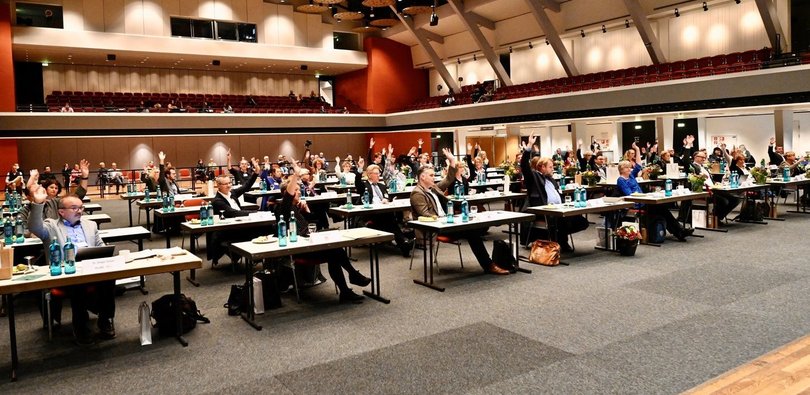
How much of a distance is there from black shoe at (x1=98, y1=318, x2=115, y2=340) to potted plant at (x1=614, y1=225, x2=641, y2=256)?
5.95 meters

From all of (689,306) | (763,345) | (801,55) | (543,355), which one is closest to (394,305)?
(543,355)

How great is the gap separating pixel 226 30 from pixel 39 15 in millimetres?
7226

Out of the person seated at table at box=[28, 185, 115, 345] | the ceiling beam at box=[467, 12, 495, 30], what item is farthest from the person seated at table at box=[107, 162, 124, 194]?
the person seated at table at box=[28, 185, 115, 345]

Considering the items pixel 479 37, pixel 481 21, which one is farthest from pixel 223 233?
pixel 481 21

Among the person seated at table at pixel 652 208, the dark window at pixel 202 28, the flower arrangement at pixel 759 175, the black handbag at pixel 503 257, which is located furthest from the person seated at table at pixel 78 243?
the dark window at pixel 202 28

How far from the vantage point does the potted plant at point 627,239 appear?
769 centimetres

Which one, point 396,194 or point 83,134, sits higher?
point 83,134

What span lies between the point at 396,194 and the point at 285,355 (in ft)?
21.2

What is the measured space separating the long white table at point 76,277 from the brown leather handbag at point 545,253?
4304mm

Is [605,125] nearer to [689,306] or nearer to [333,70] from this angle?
[333,70]

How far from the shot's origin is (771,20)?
1719 cm

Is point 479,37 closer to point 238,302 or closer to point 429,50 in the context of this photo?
point 429,50

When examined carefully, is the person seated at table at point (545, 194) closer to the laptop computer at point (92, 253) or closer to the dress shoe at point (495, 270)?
the dress shoe at point (495, 270)

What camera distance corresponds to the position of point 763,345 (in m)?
4.29
